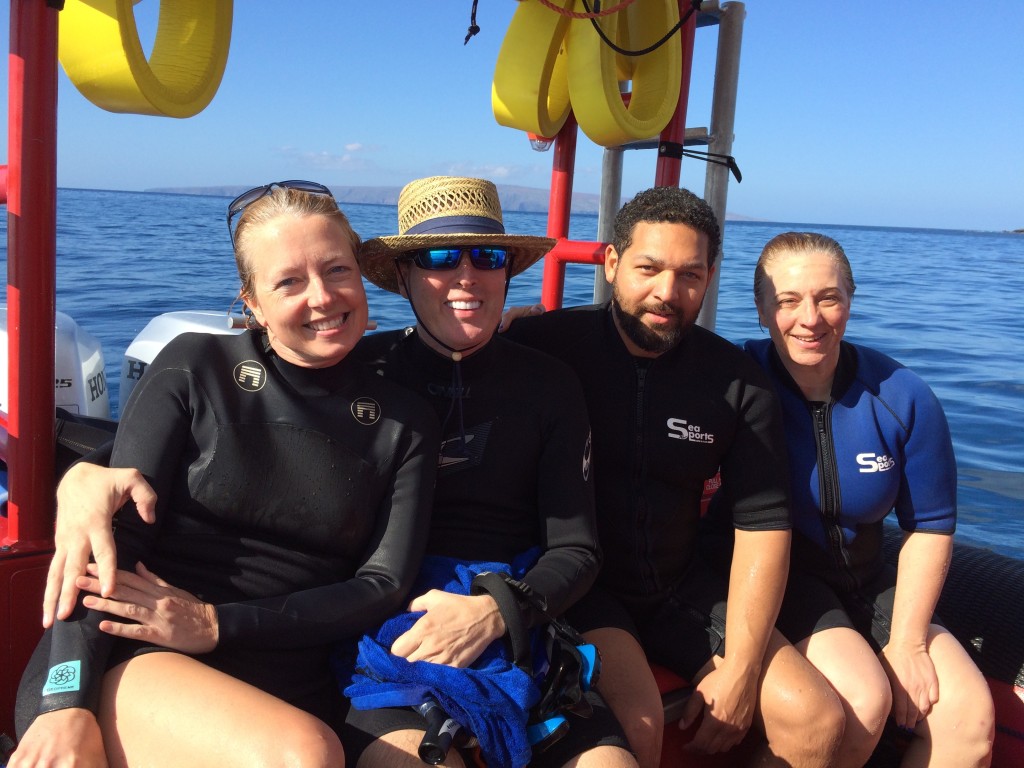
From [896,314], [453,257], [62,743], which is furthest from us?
[896,314]

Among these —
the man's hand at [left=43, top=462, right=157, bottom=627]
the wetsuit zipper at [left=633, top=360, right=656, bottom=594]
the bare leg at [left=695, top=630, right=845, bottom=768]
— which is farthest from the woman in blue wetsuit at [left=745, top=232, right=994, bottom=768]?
the man's hand at [left=43, top=462, right=157, bottom=627]

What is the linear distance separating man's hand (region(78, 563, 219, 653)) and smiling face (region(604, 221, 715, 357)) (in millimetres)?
1245

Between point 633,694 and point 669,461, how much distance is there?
588 mm

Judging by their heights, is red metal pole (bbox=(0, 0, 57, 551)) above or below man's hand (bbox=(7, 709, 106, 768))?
above

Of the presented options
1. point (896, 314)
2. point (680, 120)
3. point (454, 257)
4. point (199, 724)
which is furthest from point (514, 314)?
point (896, 314)

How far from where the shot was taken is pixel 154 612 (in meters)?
1.53

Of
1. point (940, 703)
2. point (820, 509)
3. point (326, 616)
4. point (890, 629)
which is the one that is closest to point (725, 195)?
point (820, 509)

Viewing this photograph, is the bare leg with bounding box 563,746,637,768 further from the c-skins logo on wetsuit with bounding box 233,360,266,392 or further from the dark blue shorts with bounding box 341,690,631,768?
the c-skins logo on wetsuit with bounding box 233,360,266,392

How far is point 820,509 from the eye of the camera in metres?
2.33

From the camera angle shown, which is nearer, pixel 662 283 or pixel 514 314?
pixel 662 283

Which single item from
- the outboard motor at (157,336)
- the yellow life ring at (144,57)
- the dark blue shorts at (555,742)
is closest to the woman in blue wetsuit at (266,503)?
the dark blue shorts at (555,742)

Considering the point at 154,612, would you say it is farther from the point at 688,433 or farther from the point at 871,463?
the point at 871,463

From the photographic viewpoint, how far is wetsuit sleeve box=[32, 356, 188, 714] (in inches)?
57.7

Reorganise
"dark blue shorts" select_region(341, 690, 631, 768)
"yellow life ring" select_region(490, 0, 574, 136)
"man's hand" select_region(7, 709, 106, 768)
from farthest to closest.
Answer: "yellow life ring" select_region(490, 0, 574, 136) → "dark blue shorts" select_region(341, 690, 631, 768) → "man's hand" select_region(7, 709, 106, 768)
